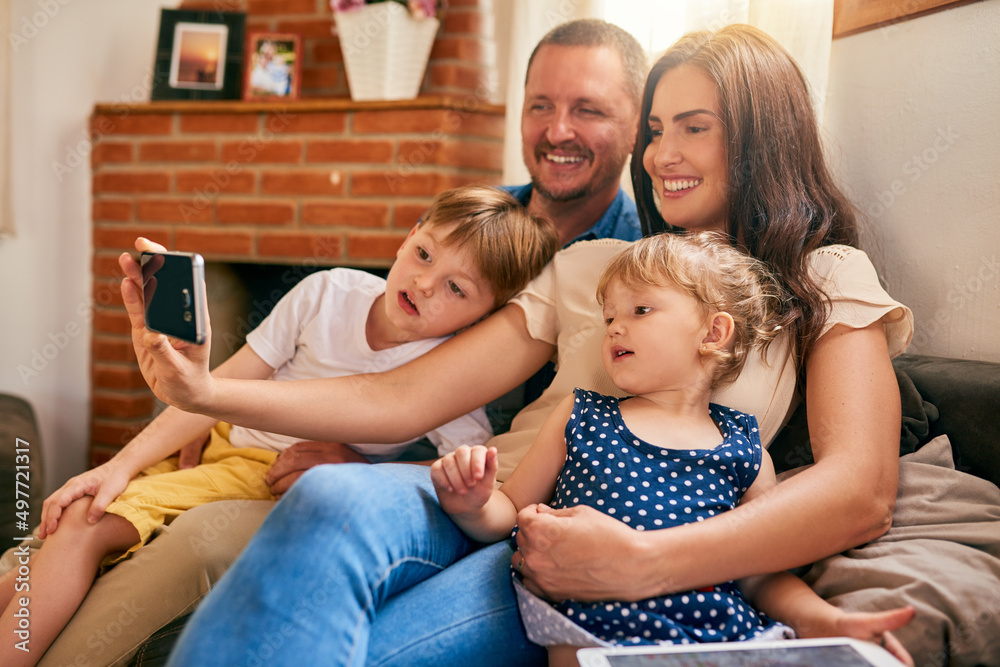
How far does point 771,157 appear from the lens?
115 centimetres

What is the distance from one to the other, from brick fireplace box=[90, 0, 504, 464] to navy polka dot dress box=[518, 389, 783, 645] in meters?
1.27

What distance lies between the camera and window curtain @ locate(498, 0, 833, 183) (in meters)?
1.44

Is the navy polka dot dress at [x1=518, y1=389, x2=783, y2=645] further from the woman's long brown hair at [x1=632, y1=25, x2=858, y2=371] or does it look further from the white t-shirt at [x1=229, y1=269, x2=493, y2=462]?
the white t-shirt at [x1=229, y1=269, x2=493, y2=462]

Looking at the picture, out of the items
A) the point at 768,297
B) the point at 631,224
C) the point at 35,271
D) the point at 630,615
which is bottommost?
the point at 630,615

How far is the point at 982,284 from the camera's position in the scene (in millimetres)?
1161

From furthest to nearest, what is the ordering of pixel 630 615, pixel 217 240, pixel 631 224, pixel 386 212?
pixel 217 240
pixel 386 212
pixel 631 224
pixel 630 615

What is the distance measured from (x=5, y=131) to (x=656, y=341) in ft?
7.42

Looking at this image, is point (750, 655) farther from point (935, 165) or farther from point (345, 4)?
point (345, 4)

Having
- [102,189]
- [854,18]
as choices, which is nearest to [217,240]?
[102,189]

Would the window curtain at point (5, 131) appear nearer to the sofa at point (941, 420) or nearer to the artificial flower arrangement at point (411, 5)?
the artificial flower arrangement at point (411, 5)

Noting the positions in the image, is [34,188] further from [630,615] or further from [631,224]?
[630,615]

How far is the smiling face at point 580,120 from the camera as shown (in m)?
1.62

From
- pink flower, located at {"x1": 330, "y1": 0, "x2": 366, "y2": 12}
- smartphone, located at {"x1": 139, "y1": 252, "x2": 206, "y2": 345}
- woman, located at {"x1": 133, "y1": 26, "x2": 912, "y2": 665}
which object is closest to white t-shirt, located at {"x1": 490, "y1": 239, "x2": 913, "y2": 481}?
woman, located at {"x1": 133, "y1": 26, "x2": 912, "y2": 665}

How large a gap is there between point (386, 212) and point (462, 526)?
1.34 m
